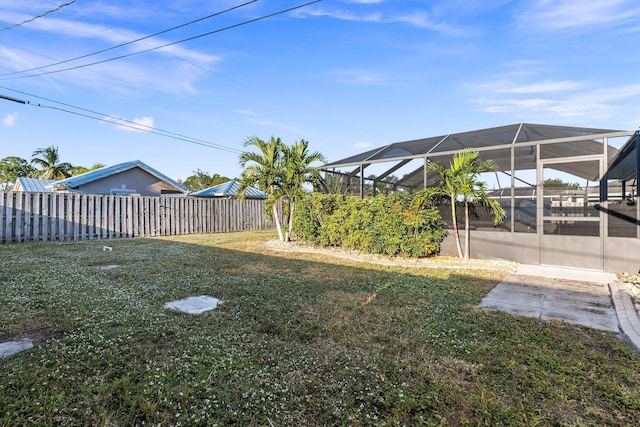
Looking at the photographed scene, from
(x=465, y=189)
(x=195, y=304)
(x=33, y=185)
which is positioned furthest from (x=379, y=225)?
(x=33, y=185)

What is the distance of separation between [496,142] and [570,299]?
4.35m

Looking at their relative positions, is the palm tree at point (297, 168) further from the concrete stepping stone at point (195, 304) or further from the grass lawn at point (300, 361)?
the concrete stepping stone at point (195, 304)

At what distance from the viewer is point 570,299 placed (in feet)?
13.3

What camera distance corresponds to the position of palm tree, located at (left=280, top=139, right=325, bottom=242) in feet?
31.0

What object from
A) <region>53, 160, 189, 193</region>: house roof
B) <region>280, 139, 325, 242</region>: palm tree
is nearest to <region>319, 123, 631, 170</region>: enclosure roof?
<region>280, 139, 325, 242</region>: palm tree

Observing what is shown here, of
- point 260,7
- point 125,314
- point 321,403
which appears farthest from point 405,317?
point 260,7

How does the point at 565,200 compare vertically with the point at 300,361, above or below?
above

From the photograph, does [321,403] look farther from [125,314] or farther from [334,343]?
[125,314]

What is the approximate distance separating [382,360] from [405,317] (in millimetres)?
1038

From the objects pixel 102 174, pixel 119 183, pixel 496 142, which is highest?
pixel 102 174

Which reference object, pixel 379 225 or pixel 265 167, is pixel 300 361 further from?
pixel 265 167

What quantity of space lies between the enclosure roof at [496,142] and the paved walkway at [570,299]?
250cm

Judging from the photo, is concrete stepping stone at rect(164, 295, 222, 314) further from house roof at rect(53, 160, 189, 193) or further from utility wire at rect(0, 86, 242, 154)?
house roof at rect(53, 160, 189, 193)

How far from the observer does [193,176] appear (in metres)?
37.7
